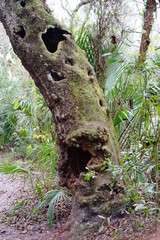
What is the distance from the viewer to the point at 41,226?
3.34 m

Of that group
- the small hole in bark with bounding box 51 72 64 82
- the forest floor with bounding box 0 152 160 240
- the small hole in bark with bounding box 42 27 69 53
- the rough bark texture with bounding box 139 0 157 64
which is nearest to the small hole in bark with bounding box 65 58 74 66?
the small hole in bark with bounding box 51 72 64 82

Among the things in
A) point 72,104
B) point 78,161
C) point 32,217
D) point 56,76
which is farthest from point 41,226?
point 56,76

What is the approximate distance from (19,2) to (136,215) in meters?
2.77

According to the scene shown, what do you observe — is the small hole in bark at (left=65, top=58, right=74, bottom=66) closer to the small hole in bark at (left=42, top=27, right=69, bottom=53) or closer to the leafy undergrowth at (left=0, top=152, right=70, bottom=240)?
the small hole in bark at (left=42, top=27, right=69, bottom=53)

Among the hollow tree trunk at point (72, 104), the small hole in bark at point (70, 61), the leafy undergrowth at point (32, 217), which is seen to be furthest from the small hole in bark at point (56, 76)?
the leafy undergrowth at point (32, 217)

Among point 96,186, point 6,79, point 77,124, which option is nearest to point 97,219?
point 96,186

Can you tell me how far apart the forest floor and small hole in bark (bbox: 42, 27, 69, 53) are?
2030mm

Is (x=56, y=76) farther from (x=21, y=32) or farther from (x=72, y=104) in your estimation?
→ (x=21, y=32)

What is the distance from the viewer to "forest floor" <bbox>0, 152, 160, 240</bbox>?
2.05m

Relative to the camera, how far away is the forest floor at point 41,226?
205cm

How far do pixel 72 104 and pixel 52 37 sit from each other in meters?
1.01

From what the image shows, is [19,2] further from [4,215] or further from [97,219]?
[4,215]

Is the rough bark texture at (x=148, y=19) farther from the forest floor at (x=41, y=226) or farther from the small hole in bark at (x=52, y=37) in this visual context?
the forest floor at (x=41, y=226)

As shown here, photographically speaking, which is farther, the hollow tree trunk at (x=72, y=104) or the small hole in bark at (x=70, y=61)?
the small hole in bark at (x=70, y=61)
